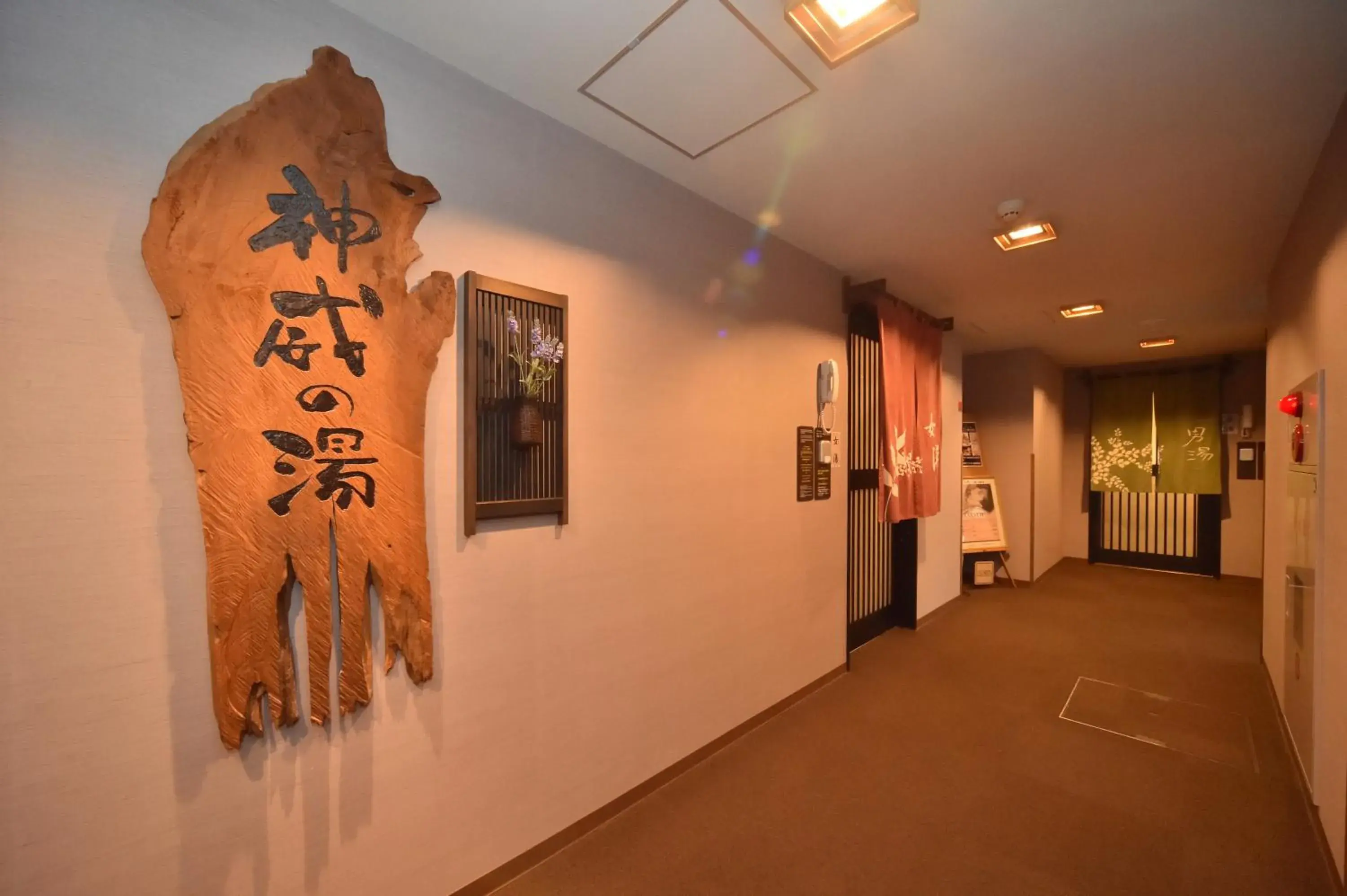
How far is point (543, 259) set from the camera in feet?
5.80

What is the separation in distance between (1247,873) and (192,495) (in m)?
3.29

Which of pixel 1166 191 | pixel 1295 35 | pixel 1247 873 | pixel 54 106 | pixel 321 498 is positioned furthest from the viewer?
pixel 1166 191

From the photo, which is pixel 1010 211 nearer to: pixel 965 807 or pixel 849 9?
pixel 849 9

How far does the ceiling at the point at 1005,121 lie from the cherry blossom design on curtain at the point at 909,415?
582 mm

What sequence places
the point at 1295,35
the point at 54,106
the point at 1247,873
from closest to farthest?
the point at 54,106
the point at 1295,35
the point at 1247,873

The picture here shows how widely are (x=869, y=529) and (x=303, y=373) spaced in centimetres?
367

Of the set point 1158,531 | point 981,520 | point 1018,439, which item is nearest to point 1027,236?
point 981,520

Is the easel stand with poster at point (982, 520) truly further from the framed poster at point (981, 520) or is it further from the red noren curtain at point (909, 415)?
the red noren curtain at point (909, 415)

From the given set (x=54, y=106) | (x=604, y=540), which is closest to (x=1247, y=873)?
(x=604, y=540)

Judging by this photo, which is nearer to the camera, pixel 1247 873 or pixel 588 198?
pixel 1247 873

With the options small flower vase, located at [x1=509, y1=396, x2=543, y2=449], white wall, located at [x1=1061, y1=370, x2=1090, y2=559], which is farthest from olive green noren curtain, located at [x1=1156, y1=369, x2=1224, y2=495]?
small flower vase, located at [x1=509, y1=396, x2=543, y2=449]

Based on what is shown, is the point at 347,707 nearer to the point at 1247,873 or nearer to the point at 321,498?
the point at 321,498

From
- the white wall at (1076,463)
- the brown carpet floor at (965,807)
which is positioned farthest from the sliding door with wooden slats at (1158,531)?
the brown carpet floor at (965,807)

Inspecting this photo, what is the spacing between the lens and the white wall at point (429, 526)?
102cm
